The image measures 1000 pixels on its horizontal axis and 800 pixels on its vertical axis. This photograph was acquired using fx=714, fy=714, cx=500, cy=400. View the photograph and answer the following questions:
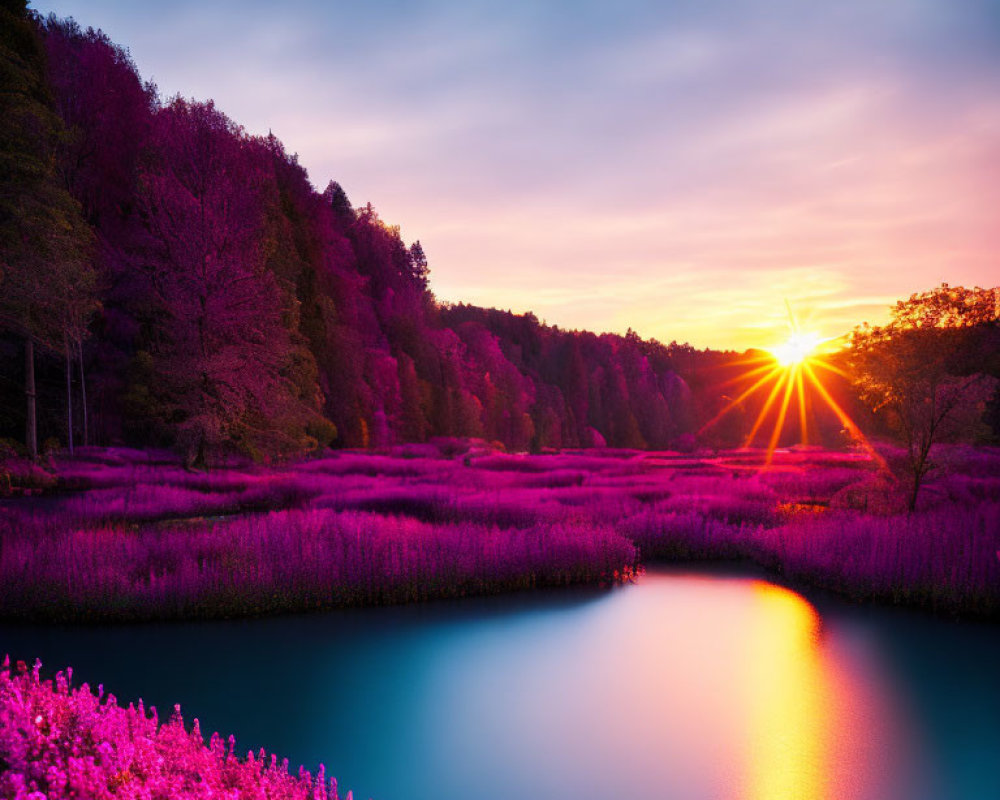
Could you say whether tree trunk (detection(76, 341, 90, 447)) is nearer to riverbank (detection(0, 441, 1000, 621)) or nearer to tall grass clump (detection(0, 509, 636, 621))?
riverbank (detection(0, 441, 1000, 621))

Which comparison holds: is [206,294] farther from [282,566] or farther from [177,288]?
[282,566]

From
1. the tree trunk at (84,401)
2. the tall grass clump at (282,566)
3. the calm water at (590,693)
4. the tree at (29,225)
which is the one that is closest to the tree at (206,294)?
the tree at (29,225)

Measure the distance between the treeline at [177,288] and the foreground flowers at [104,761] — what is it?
1633 centimetres

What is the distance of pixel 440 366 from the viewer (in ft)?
188

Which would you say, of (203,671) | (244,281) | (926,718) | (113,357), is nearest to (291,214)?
(113,357)

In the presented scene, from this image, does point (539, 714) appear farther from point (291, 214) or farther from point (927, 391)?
point (291, 214)

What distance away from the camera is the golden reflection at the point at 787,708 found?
541 centimetres

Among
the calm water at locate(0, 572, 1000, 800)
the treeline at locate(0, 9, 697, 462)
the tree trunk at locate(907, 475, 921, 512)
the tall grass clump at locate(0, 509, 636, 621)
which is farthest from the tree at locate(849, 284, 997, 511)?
the treeline at locate(0, 9, 697, 462)

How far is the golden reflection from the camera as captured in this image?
541 cm

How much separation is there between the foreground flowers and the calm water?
201 centimetres

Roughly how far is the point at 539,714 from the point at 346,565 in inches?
183

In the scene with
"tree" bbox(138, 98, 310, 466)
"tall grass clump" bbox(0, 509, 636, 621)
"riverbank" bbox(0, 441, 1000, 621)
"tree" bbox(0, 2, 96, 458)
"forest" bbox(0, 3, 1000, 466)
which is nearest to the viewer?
"tall grass clump" bbox(0, 509, 636, 621)

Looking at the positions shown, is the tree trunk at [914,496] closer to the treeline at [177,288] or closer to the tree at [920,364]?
the tree at [920,364]

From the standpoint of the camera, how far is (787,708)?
22.7ft
